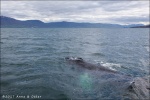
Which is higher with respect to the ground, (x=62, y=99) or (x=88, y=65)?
(x=88, y=65)

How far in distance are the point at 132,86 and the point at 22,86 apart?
10048mm

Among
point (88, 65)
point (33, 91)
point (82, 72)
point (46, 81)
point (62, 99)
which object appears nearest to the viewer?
point (62, 99)

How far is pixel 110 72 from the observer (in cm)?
2108

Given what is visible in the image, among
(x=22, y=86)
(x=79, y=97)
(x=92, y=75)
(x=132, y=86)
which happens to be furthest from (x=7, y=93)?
(x=132, y=86)

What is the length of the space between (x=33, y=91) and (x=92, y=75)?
23.3 ft

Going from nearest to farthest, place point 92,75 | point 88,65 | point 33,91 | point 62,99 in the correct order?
1. point 62,99
2. point 33,91
3. point 92,75
4. point 88,65

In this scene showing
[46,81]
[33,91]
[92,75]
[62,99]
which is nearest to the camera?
[62,99]

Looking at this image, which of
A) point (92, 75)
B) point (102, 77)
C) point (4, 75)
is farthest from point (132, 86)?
point (4, 75)

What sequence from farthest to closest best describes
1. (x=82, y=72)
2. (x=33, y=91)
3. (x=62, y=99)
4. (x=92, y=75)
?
(x=82, y=72), (x=92, y=75), (x=33, y=91), (x=62, y=99)

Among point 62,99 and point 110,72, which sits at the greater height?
point 110,72

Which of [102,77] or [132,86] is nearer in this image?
[132,86]

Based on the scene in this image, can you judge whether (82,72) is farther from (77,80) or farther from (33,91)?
(33,91)

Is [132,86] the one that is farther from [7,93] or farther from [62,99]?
[7,93]

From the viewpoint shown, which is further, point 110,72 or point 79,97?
point 110,72
